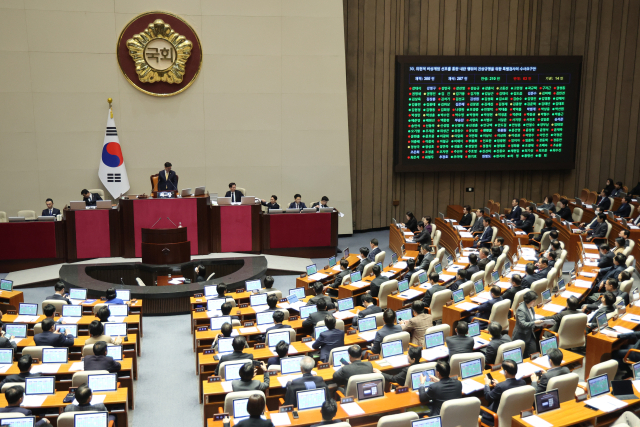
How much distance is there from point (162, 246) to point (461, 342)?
289 inches

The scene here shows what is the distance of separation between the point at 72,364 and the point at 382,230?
1178 centimetres

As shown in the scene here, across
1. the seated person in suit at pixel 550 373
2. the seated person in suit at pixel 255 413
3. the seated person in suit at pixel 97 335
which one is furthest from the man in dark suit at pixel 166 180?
the seated person in suit at pixel 550 373

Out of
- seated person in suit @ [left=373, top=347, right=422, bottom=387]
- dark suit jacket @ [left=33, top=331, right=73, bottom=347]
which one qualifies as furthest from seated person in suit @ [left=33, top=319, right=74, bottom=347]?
seated person in suit @ [left=373, top=347, right=422, bottom=387]

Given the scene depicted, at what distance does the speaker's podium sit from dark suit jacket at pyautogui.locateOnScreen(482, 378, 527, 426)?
8.09 meters

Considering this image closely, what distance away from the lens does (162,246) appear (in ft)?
40.9

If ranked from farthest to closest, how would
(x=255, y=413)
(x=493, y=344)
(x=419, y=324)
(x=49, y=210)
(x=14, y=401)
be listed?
(x=49, y=210) < (x=419, y=324) < (x=493, y=344) < (x=14, y=401) < (x=255, y=413)

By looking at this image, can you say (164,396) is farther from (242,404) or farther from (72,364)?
(242,404)

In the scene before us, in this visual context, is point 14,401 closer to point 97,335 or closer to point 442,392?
point 97,335

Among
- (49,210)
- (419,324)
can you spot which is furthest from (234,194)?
(419,324)

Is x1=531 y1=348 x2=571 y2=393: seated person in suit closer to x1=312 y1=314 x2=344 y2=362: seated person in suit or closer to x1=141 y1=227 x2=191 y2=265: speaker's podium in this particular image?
x1=312 y1=314 x2=344 y2=362: seated person in suit

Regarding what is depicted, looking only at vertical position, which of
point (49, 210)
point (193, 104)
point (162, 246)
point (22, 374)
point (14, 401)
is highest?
point (193, 104)

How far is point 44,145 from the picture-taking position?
47.9 ft

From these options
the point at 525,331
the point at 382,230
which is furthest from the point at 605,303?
the point at 382,230

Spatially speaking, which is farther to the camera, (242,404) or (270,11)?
(270,11)
